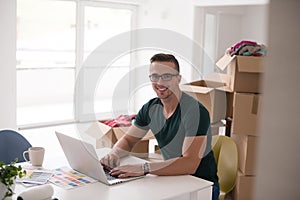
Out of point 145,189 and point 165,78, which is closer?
point 145,189

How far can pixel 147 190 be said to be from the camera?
1.67 m

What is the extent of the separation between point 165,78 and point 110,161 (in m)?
0.52

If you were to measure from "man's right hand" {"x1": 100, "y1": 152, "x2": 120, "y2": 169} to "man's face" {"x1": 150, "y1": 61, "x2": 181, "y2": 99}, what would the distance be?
0.40 meters

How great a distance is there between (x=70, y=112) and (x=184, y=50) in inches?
81.0

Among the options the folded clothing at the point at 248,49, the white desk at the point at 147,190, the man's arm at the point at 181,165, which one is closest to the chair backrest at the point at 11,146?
the white desk at the point at 147,190

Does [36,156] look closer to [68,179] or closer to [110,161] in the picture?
[68,179]

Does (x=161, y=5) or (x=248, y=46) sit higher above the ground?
(x=161, y=5)

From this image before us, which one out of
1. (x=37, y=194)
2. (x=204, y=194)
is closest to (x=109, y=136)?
(x=204, y=194)

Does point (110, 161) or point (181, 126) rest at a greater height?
point (181, 126)

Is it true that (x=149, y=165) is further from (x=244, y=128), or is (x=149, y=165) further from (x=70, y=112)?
(x=70, y=112)

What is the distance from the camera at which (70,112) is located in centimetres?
616

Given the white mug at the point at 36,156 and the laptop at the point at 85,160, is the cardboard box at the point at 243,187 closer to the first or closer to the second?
the laptop at the point at 85,160

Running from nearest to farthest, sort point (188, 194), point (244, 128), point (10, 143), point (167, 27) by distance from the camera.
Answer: point (188, 194) < point (10, 143) < point (244, 128) < point (167, 27)

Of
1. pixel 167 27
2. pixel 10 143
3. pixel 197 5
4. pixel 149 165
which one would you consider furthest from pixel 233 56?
pixel 167 27
